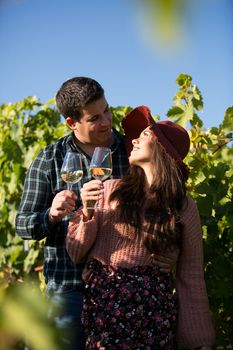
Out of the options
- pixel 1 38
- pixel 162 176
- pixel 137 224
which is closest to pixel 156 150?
pixel 162 176

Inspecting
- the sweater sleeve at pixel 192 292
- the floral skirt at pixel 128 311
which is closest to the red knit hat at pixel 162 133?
the sweater sleeve at pixel 192 292

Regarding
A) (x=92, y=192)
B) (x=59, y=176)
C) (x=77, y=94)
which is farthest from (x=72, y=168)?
(x=77, y=94)

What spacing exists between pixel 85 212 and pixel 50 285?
405 mm

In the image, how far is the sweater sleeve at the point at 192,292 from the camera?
2102mm

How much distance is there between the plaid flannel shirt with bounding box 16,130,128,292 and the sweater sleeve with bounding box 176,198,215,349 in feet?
1.30

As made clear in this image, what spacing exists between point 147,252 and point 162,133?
49 cm

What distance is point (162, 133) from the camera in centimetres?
223

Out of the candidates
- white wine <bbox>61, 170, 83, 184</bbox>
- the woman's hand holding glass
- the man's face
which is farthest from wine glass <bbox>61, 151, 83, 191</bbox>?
the man's face

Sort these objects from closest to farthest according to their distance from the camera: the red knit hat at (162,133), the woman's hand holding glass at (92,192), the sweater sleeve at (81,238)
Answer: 1. the woman's hand holding glass at (92,192)
2. the sweater sleeve at (81,238)
3. the red knit hat at (162,133)

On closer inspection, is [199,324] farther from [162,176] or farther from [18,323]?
[18,323]

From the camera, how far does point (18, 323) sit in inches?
12.4

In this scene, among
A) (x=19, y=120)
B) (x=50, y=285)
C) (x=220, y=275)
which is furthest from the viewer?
(x=19, y=120)

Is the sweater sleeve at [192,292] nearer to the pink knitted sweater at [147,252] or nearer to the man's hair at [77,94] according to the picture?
the pink knitted sweater at [147,252]

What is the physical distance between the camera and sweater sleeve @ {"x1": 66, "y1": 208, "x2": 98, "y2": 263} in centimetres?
204
